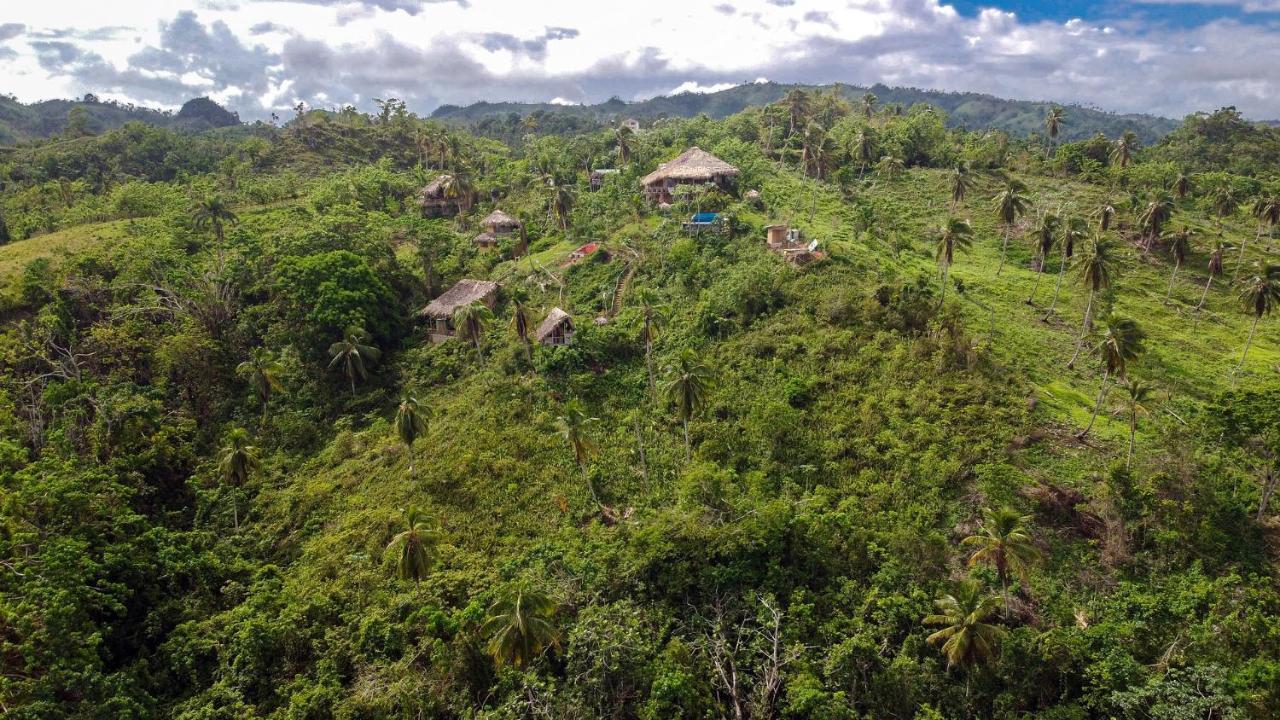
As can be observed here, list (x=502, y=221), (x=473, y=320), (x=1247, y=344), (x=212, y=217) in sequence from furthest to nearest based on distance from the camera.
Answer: (x=502, y=221)
(x=212, y=217)
(x=473, y=320)
(x=1247, y=344)

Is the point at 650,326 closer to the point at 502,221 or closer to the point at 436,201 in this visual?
the point at 502,221

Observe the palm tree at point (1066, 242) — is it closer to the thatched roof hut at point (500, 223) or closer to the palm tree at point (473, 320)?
the palm tree at point (473, 320)

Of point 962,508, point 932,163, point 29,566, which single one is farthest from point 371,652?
point 932,163

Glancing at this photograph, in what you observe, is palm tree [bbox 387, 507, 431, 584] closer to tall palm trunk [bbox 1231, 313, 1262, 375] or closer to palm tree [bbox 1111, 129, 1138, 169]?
tall palm trunk [bbox 1231, 313, 1262, 375]

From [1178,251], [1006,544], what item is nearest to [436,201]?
[1006,544]

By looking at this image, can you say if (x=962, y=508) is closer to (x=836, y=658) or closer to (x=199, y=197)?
(x=836, y=658)

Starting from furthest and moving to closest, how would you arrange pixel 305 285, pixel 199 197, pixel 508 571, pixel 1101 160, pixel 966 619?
pixel 1101 160 < pixel 199 197 < pixel 305 285 < pixel 508 571 < pixel 966 619

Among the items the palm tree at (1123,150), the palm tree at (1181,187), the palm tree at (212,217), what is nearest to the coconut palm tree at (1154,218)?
the palm tree at (1181,187)
